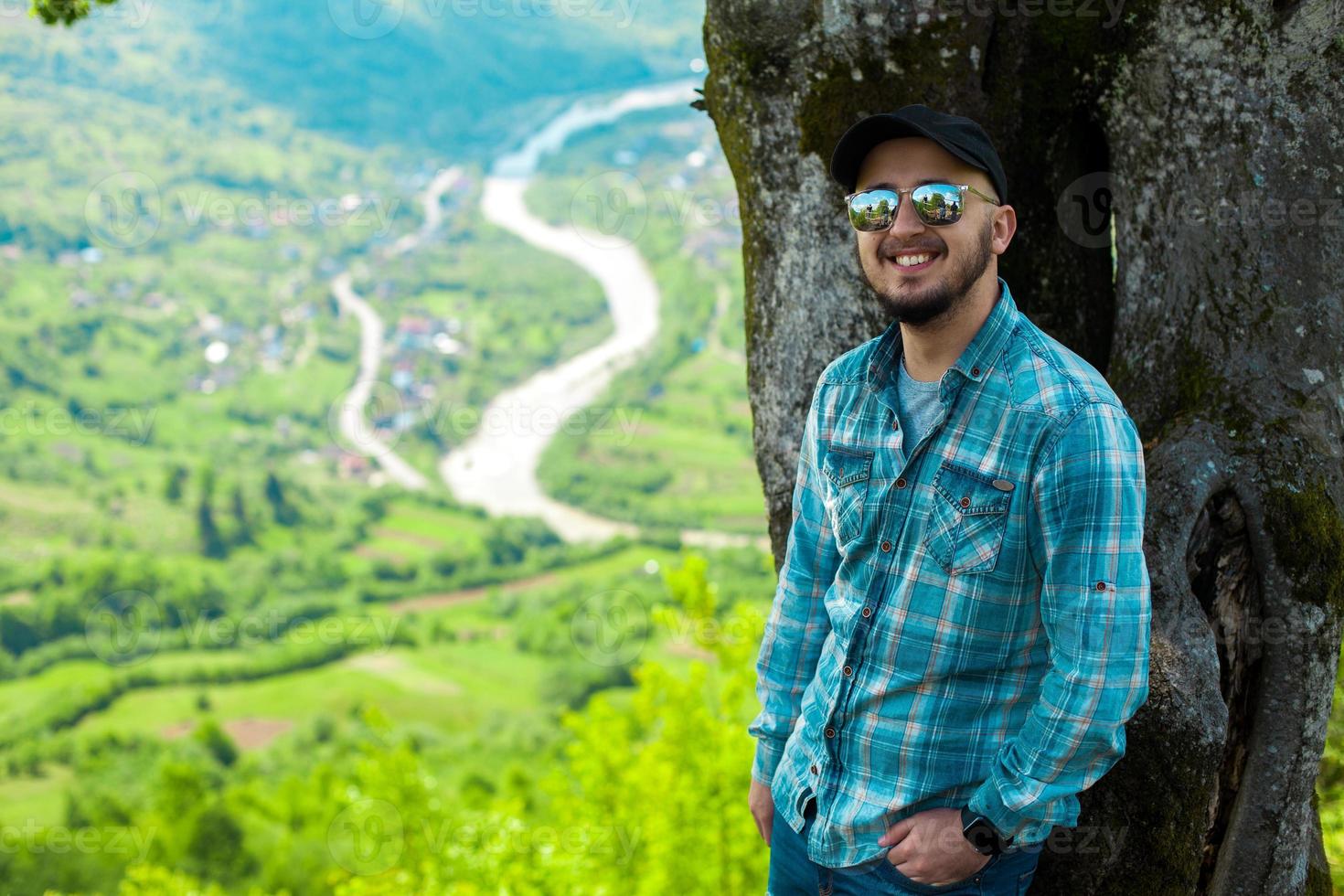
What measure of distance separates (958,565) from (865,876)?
25.6 inches

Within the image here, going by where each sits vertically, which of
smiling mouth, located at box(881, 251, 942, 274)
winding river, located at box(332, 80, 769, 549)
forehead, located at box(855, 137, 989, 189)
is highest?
forehead, located at box(855, 137, 989, 189)

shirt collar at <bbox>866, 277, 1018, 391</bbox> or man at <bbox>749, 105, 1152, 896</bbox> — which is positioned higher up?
shirt collar at <bbox>866, 277, 1018, 391</bbox>

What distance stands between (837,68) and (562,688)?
50883mm

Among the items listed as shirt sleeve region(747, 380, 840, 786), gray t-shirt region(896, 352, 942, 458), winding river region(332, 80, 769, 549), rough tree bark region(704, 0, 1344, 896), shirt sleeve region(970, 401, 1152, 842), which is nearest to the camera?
shirt sleeve region(970, 401, 1152, 842)

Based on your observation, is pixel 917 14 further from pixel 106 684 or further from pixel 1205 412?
pixel 106 684

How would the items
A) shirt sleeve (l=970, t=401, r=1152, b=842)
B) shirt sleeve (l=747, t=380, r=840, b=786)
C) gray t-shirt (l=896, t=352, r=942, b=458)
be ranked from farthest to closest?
shirt sleeve (l=747, t=380, r=840, b=786), gray t-shirt (l=896, t=352, r=942, b=458), shirt sleeve (l=970, t=401, r=1152, b=842)

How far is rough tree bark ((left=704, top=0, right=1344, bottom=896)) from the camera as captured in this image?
2830 mm

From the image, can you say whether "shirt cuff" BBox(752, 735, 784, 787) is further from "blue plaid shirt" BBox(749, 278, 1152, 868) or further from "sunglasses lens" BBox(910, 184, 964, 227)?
"sunglasses lens" BBox(910, 184, 964, 227)

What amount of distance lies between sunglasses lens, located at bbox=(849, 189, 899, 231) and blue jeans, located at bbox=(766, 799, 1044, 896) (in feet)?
3.84

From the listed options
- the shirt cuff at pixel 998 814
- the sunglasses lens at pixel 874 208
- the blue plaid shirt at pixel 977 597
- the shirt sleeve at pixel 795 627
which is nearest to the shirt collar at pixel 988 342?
the blue plaid shirt at pixel 977 597

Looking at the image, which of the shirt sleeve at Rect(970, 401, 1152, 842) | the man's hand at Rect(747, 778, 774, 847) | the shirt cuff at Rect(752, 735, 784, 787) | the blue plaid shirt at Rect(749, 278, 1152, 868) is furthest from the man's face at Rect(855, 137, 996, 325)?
the man's hand at Rect(747, 778, 774, 847)

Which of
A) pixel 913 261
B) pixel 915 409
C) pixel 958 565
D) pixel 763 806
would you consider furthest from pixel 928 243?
pixel 763 806

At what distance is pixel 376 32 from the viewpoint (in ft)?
398

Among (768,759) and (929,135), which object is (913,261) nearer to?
(929,135)
